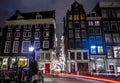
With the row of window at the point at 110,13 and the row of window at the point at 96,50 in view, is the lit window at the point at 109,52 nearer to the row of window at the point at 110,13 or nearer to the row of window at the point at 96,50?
the row of window at the point at 96,50

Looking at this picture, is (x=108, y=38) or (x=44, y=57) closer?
(x=44, y=57)

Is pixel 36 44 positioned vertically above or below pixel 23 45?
above

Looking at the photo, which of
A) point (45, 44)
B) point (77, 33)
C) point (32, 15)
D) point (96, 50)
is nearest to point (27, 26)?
point (32, 15)

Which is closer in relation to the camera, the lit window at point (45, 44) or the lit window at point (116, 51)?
the lit window at point (116, 51)

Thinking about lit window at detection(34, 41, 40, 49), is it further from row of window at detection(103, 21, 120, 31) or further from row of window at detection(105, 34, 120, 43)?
row of window at detection(103, 21, 120, 31)

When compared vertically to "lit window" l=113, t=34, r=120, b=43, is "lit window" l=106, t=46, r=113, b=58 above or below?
below

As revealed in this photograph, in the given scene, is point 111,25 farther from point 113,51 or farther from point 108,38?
point 113,51

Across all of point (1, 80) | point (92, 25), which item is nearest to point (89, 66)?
point (92, 25)

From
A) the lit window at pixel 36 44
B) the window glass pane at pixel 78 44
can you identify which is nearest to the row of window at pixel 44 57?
the lit window at pixel 36 44

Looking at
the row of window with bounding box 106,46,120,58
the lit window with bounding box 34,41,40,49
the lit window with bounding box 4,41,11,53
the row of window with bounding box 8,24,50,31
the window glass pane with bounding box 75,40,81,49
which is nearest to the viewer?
the row of window with bounding box 106,46,120,58

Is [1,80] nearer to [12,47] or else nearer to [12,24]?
[12,47]

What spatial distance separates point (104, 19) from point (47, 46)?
18.7 meters

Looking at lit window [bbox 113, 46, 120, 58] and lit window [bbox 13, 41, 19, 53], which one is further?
lit window [bbox 13, 41, 19, 53]

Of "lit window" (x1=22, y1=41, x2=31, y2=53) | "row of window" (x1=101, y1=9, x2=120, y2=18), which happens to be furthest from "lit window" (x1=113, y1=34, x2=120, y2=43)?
"lit window" (x1=22, y1=41, x2=31, y2=53)
